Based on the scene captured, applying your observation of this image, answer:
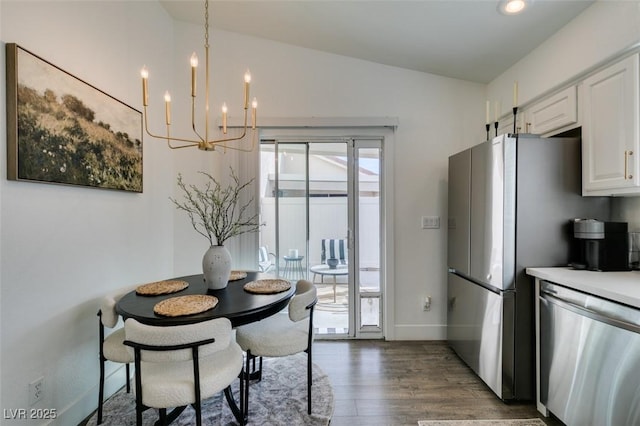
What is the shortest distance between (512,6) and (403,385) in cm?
276

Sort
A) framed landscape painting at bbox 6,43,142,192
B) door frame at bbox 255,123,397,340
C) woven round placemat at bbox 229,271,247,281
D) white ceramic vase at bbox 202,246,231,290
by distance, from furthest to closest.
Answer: door frame at bbox 255,123,397,340 < woven round placemat at bbox 229,271,247,281 < white ceramic vase at bbox 202,246,231,290 < framed landscape painting at bbox 6,43,142,192

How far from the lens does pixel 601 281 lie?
158cm

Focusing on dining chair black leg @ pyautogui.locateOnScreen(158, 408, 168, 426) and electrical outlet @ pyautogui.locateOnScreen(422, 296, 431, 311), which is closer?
dining chair black leg @ pyautogui.locateOnScreen(158, 408, 168, 426)

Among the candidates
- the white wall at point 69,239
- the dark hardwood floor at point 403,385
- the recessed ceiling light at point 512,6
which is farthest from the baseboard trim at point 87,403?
the recessed ceiling light at point 512,6

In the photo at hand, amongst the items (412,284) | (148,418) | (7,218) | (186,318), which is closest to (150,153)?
(7,218)

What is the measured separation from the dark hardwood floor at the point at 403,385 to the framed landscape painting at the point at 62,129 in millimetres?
2225

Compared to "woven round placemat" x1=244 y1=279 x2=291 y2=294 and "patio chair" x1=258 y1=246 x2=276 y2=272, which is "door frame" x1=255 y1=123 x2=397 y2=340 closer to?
"patio chair" x1=258 y1=246 x2=276 y2=272

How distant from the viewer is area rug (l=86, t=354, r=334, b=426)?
5.99 feet

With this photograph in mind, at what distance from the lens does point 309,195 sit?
10.1ft

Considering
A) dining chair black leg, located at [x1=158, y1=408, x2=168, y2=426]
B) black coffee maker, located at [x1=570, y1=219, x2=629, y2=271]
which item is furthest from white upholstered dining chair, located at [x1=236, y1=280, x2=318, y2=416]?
black coffee maker, located at [x1=570, y1=219, x2=629, y2=271]

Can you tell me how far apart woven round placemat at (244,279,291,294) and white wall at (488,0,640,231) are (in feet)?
7.70

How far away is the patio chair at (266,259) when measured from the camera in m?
3.05

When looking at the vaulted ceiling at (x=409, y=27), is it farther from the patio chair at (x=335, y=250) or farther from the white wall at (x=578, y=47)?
the patio chair at (x=335, y=250)

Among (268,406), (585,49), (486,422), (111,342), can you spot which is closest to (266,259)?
(268,406)
